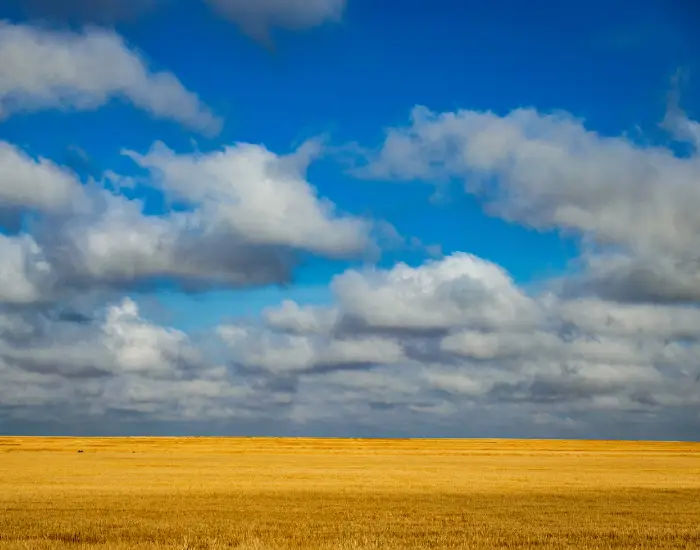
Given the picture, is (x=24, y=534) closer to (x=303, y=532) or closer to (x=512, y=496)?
(x=303, y=532)

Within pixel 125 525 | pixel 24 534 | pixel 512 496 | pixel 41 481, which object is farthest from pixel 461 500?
Answer: pixel 41 481

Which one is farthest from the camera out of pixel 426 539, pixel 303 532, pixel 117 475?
pixel 117 475

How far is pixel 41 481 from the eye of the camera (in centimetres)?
5391

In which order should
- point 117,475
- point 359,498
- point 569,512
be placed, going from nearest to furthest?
point 569,512 → point 359,498 → point 117,475

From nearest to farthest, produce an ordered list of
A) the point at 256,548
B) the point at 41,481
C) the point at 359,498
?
the point at 256,548
the point at 359,498
the point at 41,481

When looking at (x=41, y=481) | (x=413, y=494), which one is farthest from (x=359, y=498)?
(x=41, y=481)

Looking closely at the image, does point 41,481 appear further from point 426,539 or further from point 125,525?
point 426,539

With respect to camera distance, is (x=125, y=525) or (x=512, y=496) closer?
(x=125, y=525)

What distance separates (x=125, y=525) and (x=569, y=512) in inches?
757

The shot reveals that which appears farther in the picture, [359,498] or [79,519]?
[359,498]

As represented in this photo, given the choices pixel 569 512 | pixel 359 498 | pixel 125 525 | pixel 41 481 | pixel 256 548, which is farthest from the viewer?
pixel 41 481

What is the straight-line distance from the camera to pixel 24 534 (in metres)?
25.3

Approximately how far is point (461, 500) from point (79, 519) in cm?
1999

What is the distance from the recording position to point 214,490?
152 feet
